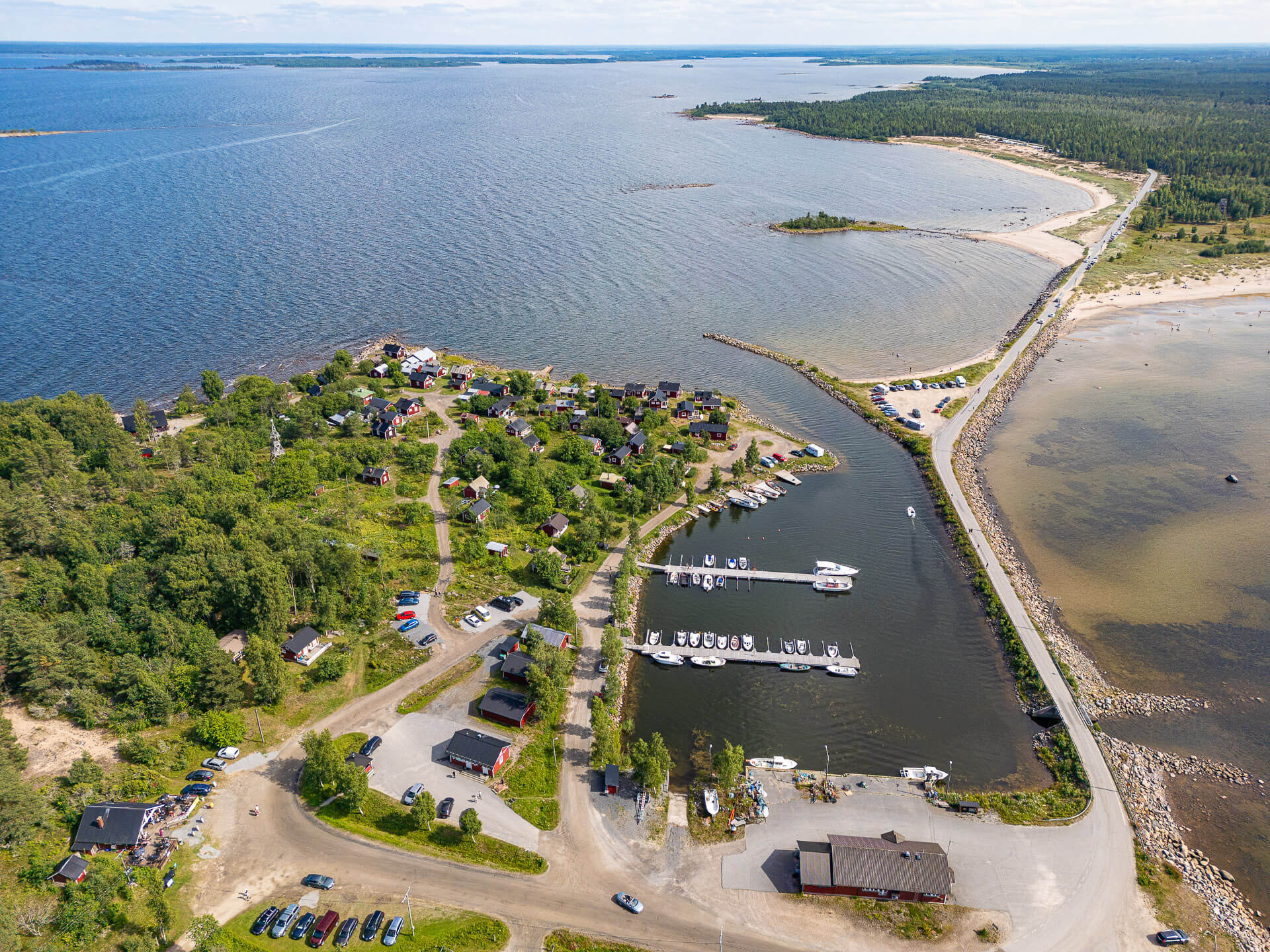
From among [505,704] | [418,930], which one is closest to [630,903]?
[418,930]

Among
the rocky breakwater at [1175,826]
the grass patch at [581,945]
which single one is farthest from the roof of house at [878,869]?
the rocky breakwater at [1175,826]

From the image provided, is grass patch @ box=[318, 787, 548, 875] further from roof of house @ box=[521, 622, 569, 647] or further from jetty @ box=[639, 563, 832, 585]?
jetty @ box=[639, 563, 832, 585]

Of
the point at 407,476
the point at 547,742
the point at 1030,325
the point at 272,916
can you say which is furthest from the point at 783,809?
the point at 1030,325

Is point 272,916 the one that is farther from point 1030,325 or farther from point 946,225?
point 946,225

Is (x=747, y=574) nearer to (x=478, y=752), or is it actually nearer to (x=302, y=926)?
(x=478, y=752)

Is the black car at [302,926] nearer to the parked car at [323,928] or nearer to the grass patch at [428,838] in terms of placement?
the parked car at [323,928]
